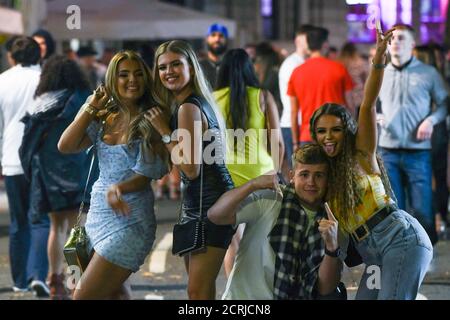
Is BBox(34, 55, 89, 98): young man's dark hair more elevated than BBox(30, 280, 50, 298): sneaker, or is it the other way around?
BBox(34, 55, 89, 98): young man's dark hair

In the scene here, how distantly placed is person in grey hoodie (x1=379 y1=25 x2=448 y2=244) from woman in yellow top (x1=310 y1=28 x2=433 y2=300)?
14.1ft

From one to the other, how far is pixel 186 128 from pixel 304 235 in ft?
2.60

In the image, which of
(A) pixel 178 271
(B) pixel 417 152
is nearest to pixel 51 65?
(A) pixel 178 271

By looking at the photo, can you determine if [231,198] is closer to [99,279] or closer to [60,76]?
[99,279]

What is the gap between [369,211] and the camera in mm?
6699

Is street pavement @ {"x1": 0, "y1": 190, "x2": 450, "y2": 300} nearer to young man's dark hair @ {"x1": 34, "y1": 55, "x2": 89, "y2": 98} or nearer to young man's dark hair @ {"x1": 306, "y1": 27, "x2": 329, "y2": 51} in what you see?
young man's dark hair @ {"x1": 34, "y1": 55, "x2": 89, "y2": 98}

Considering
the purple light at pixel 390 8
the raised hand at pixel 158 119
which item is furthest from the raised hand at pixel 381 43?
the purple light at pixel 390 8

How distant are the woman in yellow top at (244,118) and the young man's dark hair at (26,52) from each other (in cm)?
156

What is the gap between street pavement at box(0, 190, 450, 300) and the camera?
32.4 ft

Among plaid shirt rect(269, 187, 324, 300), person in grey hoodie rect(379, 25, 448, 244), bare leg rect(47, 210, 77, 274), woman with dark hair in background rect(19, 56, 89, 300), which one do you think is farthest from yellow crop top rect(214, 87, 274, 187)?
plaid shirt rect(269, 187, 324, 300)

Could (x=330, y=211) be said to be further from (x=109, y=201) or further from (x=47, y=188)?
(x=47, y=188)
